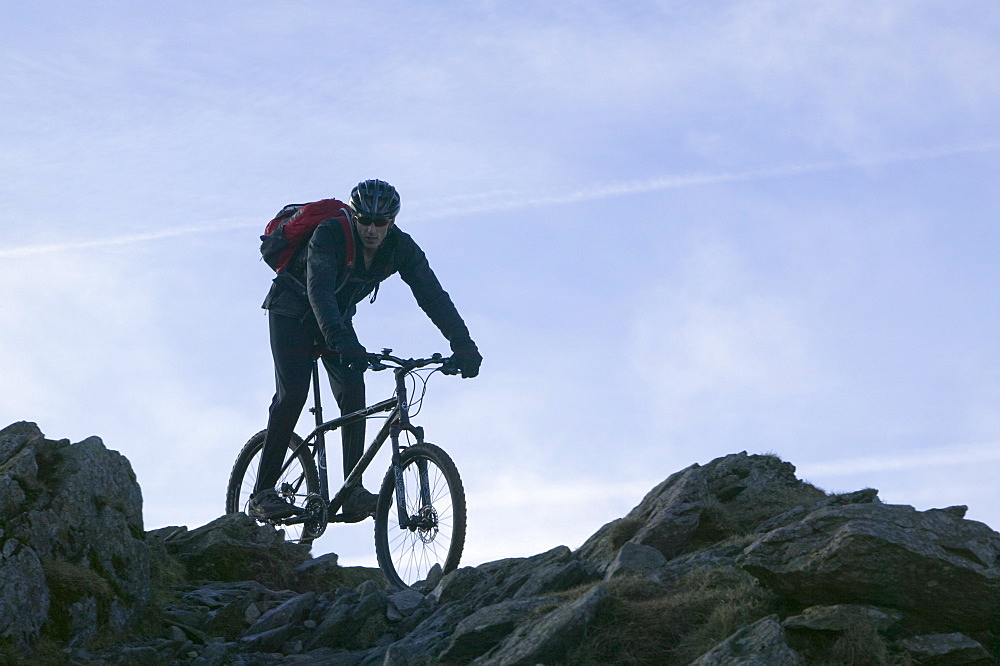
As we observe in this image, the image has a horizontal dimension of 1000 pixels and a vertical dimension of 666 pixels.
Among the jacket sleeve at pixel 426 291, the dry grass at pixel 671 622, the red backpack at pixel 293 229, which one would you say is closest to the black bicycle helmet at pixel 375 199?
the red backpack at pixel 293 229

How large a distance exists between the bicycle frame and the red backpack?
4.38 ft

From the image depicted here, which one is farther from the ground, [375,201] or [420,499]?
[375,201]

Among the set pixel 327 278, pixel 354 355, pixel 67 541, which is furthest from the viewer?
pixel 327 278

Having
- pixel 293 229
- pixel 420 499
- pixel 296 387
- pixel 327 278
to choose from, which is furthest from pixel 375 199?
pixel 420 499

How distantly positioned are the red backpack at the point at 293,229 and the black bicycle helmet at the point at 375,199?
17.2 inches

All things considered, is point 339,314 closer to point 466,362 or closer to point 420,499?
point 466,362

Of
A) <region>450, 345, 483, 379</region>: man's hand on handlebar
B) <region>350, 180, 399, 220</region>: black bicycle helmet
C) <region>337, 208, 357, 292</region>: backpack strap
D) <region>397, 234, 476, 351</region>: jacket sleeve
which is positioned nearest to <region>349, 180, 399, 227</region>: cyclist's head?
<region>350, 180, 399, 220</region>: black bicycle helmet

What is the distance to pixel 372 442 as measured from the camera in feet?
42.4

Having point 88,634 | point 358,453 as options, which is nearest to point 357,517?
point 358,453

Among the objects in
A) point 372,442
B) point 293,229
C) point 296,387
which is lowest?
point 372,442

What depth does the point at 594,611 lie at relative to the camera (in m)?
9.33

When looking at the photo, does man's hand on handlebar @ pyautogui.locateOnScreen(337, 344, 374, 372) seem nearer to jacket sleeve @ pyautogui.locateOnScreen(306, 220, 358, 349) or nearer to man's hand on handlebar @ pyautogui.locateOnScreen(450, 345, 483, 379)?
jacket sleeve @ pyautogui.locateOnScreen(306, 220, 358, 349)

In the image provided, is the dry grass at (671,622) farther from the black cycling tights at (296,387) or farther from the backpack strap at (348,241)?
the backpack strap at (348,241)

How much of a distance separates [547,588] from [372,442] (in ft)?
10.0
